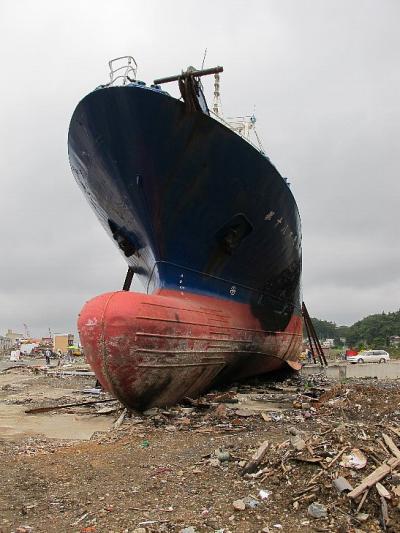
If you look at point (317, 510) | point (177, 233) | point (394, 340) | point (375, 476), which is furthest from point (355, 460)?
point (394, 340)

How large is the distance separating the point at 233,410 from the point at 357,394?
8.00 ft

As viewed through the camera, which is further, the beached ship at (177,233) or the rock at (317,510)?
the beached ship at (177,233)

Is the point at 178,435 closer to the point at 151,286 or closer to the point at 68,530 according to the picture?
the point at 68,530

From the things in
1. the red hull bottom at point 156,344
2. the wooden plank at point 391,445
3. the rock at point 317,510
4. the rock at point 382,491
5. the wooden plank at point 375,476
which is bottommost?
the rock at point 317,510

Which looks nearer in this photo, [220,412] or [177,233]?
[220,412]

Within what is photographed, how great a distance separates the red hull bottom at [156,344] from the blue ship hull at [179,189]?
2.69 feet

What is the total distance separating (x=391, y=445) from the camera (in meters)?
4.03

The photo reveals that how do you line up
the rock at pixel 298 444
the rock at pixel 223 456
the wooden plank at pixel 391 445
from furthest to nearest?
the rock at pixel 223 456 → the rock at pixel 298 444 → the wooden plank at pixel 391 445

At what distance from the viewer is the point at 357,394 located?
838cm

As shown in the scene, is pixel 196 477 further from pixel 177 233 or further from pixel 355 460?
pixel 177 233

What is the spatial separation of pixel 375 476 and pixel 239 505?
1003 millimetres

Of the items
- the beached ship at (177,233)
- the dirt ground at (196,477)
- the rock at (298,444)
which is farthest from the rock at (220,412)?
the rock at (298,444)

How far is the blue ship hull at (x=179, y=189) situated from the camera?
8.35 metres

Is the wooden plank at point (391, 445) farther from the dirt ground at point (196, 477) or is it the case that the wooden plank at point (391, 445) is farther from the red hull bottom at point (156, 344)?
the red hull bottom at point (156, 344)
